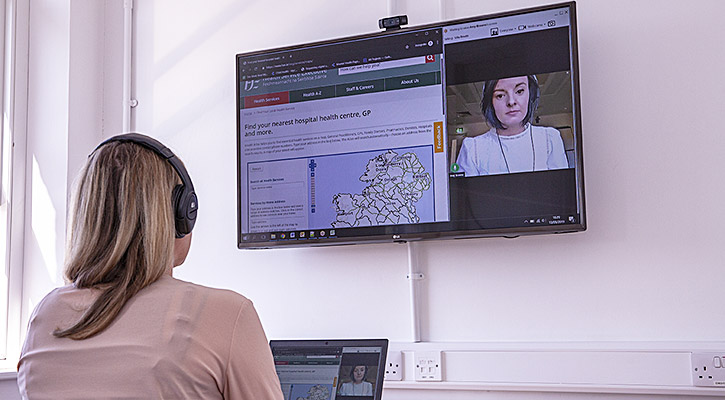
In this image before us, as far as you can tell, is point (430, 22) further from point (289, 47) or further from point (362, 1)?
point (289, 47)

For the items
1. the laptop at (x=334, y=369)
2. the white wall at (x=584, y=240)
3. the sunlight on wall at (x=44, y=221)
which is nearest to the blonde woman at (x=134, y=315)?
the laptop at (x=334, y=369)

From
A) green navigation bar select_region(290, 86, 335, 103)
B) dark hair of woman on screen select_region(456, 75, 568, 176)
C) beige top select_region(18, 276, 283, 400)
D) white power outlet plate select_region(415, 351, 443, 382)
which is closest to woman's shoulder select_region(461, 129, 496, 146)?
dark hair of woman on screen select_region(456, 75, 568, 176)

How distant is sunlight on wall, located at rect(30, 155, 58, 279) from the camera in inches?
124

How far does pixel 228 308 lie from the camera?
140 cm

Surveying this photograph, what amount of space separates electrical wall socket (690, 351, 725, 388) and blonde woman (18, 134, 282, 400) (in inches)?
55.6

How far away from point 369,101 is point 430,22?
344 mm

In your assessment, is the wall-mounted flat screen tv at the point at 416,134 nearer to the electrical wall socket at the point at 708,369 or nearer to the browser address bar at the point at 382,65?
the browser address bar at the point at 382,65

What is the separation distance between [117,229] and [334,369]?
2.76ft

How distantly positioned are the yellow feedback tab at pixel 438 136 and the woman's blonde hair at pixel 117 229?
1258mm

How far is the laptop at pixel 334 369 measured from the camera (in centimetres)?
207

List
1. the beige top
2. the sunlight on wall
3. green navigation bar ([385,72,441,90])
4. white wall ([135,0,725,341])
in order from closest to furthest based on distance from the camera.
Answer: the beige top → white wall ([135,0,725,341]) → green navigation bar ([385,72,441,90]) → the sunlight on wall

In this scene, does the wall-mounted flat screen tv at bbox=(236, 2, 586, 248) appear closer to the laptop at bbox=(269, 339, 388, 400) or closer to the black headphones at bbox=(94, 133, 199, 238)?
the laptop at bbox=(269, 339, 388, 400)

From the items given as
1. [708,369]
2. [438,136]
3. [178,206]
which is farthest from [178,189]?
[708,369]

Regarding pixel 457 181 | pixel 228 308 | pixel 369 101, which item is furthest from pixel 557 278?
pixel 228 308
